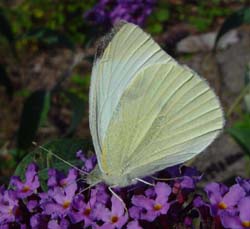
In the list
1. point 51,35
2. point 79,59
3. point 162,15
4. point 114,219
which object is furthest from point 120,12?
point 162,15

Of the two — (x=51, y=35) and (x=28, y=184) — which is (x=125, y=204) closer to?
(x=28, y=184)

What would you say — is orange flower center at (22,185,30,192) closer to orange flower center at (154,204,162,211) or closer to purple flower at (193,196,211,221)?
orange flower center at (154,204,162,211)

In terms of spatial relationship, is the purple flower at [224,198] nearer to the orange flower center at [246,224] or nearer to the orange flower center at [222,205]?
the orange flower center at [222,205]

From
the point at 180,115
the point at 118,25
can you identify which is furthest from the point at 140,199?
the point at 118,25

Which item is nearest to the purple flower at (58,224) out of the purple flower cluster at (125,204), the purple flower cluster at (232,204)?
the purple flower cluster at (125,204)

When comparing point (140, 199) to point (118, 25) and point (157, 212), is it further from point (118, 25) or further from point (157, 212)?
point (118, 25)
